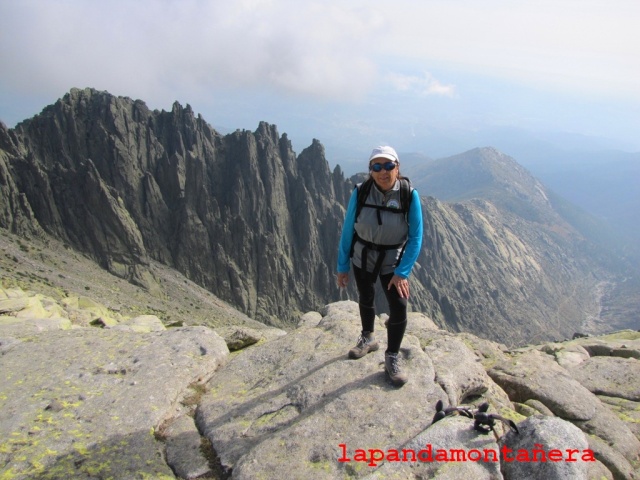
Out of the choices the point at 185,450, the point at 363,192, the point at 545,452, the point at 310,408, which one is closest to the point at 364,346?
the point at 310,408

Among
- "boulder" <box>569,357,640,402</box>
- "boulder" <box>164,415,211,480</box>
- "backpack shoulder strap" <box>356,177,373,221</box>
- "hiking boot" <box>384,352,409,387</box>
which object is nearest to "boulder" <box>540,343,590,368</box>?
"boulder" <box>569,357,640,402</box>

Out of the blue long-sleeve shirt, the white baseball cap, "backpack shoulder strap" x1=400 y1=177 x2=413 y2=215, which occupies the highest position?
the white baseball cap

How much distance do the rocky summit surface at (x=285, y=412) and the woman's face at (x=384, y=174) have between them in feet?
18.6

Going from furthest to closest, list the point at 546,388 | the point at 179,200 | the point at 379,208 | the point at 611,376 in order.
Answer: the point at 179,200 → the point at 611,376 → the point at 546,388 → the point at 379,208

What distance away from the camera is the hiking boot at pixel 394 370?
11.3 m

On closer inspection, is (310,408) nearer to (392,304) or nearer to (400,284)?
(392,304)

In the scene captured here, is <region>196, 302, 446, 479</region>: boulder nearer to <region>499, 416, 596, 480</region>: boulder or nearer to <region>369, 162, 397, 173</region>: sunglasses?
<region>499, 416, 596, 480</region>: boulder

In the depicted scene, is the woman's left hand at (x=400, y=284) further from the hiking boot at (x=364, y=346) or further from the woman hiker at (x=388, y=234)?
the hiking boot at (x=364, y=346)

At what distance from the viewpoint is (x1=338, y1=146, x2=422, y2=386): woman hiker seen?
34.8 feet

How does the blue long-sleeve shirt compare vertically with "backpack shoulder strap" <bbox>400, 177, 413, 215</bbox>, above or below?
below

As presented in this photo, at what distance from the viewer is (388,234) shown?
35.7 ft

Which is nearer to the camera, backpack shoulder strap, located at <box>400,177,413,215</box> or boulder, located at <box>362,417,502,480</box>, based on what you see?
boulder, located at <box>362,417,502,480</box>

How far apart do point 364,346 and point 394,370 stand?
5.94ft

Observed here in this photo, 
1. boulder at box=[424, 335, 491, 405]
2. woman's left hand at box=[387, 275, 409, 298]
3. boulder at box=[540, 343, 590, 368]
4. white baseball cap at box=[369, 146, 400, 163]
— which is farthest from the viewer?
boulder at box=[540, 343, 590, 368]
